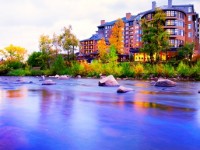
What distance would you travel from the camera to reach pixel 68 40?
65062mm

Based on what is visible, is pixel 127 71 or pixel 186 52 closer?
pixel 127 71

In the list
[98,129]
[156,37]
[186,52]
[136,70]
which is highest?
[156,37]

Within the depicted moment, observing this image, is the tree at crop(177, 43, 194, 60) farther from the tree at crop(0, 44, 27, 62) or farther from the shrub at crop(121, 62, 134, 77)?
the tree at crop(0, 44, 27, 62)

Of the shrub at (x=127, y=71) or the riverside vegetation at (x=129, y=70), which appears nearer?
the riverside vegetation at (x=129, y=70)

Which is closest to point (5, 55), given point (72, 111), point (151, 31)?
point (151, 31)

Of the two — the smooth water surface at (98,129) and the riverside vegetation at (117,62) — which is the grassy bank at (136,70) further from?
the smooth water surface at (98,129)

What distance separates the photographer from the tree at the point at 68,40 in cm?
6525

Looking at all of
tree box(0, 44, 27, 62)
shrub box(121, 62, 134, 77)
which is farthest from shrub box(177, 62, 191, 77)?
tree box(0, 44, 27, 62)

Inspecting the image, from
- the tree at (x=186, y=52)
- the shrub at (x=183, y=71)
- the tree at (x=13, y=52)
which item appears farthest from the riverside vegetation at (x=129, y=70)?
the tree at (x=13, y=52)

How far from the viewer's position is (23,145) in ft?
18.9

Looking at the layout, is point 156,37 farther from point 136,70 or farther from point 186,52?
point 186,52

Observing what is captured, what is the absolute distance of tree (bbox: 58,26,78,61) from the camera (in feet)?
214

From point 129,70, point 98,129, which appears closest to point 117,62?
point 129,70

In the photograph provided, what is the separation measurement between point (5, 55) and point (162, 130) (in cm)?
11525
